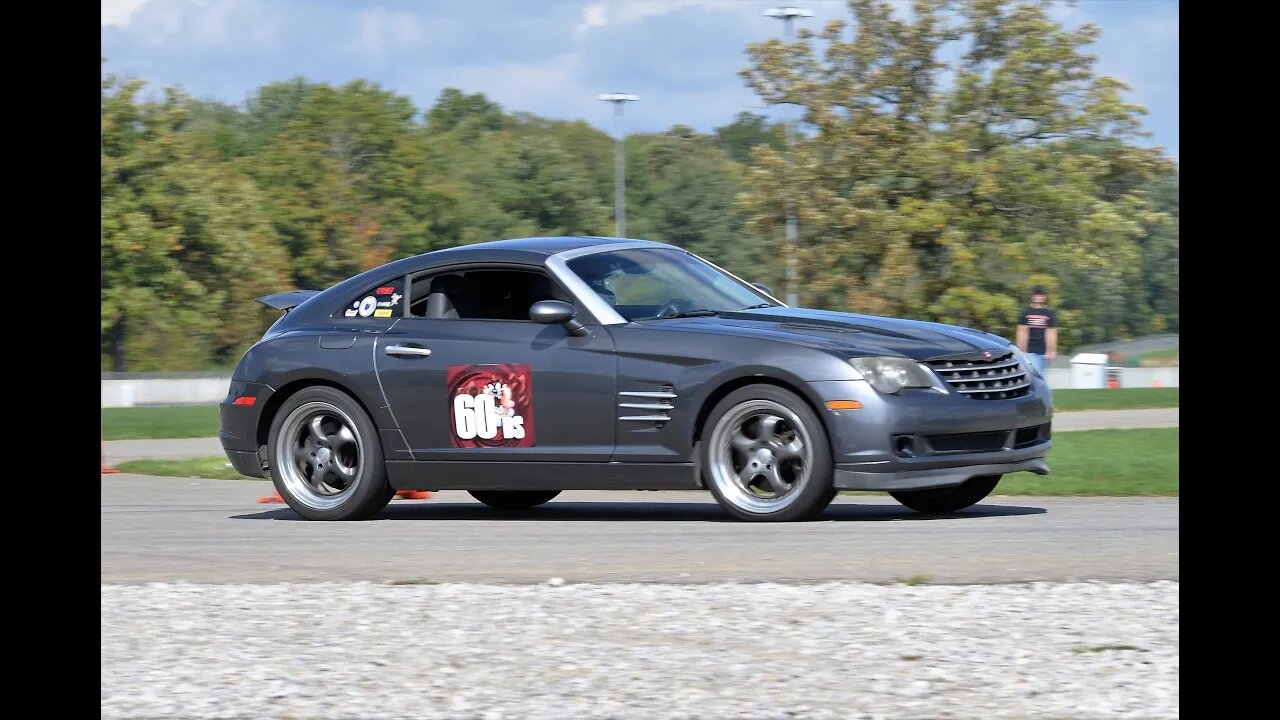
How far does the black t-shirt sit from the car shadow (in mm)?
9948

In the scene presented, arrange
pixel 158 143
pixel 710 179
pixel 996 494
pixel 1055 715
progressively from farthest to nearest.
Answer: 1. pixel 710 179
2. pixel 158 143
3. pixel 996 494
4. pixel 1055 715

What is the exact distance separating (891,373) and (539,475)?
2.05 meters

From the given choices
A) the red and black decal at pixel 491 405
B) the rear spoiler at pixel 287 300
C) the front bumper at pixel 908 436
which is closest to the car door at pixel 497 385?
the red and black decal at pixel 491 405

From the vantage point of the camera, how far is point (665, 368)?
9.29m

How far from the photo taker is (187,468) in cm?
1634

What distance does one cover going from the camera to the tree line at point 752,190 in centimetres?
2936

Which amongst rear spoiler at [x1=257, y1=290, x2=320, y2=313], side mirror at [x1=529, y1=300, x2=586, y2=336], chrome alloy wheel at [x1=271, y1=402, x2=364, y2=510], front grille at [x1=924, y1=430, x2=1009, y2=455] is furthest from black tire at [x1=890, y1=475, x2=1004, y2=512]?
rear spoiler at [x1=257, y1=290, x2=320, y2=313]

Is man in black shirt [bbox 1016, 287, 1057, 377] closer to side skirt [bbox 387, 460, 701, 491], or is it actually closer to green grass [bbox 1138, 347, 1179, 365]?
side skirt [bbox 387, 460, 701, 491]

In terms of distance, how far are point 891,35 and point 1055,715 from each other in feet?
86.5

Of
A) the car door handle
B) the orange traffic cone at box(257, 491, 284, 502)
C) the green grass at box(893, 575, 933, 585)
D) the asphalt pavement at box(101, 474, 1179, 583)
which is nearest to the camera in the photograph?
the green grass at box(893, 575, 933, 585)

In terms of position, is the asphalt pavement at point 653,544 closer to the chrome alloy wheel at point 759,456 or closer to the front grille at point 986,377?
the chrome alloy wheel at point 759,456

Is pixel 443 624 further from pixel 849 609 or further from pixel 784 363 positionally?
pixel 784 363

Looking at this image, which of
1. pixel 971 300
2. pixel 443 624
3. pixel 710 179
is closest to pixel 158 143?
pixel 710 179

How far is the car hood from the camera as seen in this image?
901 cm
